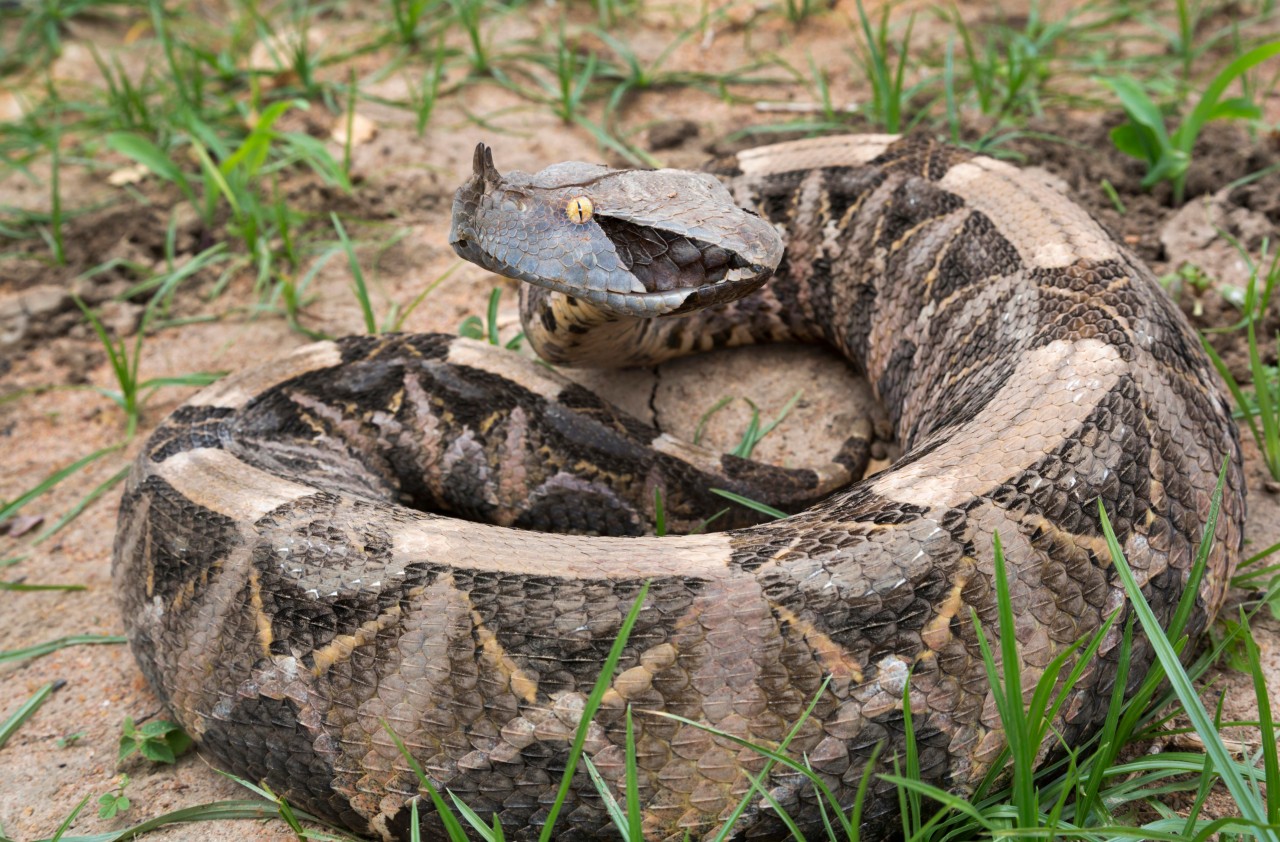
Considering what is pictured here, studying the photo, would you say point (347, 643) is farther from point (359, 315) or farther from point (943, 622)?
point (359, 315)

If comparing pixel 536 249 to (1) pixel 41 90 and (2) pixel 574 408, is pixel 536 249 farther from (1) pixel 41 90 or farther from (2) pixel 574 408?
(1) pixel 41 90

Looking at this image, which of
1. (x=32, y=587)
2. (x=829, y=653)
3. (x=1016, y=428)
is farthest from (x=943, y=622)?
(x=32, y=587)

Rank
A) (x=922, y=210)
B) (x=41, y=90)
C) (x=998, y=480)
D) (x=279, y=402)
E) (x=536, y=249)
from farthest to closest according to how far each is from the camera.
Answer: (x=41, y=90) < (x=922, y=210) < (x=279, y=402) < (x=536, y=249) < (x=998, y=480)

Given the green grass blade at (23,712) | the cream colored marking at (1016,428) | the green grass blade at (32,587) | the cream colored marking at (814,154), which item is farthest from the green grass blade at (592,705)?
the cream colored marking at (814,154)

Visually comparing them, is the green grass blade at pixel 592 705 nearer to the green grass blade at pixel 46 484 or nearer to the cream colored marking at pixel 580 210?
the cream colored marking at pixel 580 210

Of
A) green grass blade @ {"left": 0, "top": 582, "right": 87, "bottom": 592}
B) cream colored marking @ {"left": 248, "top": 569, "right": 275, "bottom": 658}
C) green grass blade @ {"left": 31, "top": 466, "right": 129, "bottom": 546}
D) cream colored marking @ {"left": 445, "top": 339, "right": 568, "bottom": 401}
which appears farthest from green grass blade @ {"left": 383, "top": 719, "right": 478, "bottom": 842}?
green grass blade @ {"left": 31, "top": 466, "right": 129, "bottom": 546}

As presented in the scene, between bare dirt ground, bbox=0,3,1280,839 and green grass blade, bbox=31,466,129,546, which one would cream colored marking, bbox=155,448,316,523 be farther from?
green grass blade, bbox=31,466,129,546

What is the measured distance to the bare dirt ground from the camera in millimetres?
3506

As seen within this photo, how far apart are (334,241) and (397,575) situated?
333cm

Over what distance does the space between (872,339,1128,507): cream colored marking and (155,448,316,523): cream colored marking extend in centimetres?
181

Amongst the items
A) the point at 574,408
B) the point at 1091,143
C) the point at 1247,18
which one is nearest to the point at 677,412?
the point at 574,408

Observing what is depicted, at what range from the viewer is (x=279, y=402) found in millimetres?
4098

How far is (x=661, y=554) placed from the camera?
9.30 feet

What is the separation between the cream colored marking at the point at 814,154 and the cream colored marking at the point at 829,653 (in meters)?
2.70
